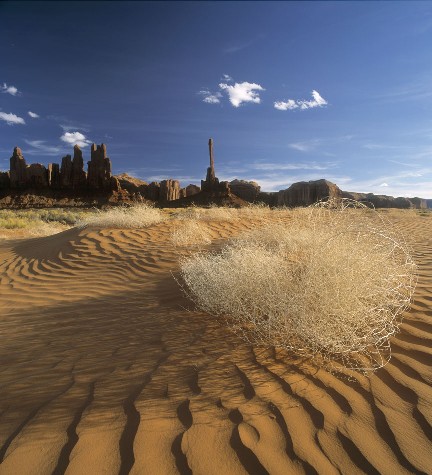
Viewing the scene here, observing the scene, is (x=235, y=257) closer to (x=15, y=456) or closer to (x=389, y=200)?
(x=15, y=456)

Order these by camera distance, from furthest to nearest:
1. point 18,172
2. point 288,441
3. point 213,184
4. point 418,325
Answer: point 18,172
point 213,184
point 418,325
point 288,441

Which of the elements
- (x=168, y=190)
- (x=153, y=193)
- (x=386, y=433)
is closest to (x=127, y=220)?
(x=386, y=433)

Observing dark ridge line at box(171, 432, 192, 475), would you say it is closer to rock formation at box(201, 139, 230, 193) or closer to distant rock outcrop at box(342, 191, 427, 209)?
rock formation at box(201, 139, 230, 193)

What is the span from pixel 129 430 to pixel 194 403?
47cm

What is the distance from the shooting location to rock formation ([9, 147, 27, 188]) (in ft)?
232

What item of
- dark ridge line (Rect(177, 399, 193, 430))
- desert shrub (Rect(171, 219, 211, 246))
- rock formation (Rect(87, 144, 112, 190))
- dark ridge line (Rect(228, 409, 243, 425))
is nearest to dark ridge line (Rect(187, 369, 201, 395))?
dark ridge line (Rect(177, 399, 193, 430))

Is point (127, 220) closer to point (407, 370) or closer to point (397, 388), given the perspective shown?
point (407, 370)

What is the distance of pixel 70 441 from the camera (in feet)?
7.07

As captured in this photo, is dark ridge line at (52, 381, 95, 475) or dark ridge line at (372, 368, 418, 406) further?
dark ridge line at (372, 368, 418, 406)

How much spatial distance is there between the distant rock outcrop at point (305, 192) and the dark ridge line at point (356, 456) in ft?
210

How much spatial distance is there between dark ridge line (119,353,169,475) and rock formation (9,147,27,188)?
260ft

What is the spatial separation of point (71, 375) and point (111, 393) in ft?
1.87

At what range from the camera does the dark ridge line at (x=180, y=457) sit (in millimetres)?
1901

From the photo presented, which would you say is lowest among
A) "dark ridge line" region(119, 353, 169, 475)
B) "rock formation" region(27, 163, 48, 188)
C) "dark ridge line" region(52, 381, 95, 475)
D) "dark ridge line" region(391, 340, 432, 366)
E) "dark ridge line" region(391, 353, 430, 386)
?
"dark ridge line" region(52, 381, 95, 475)
